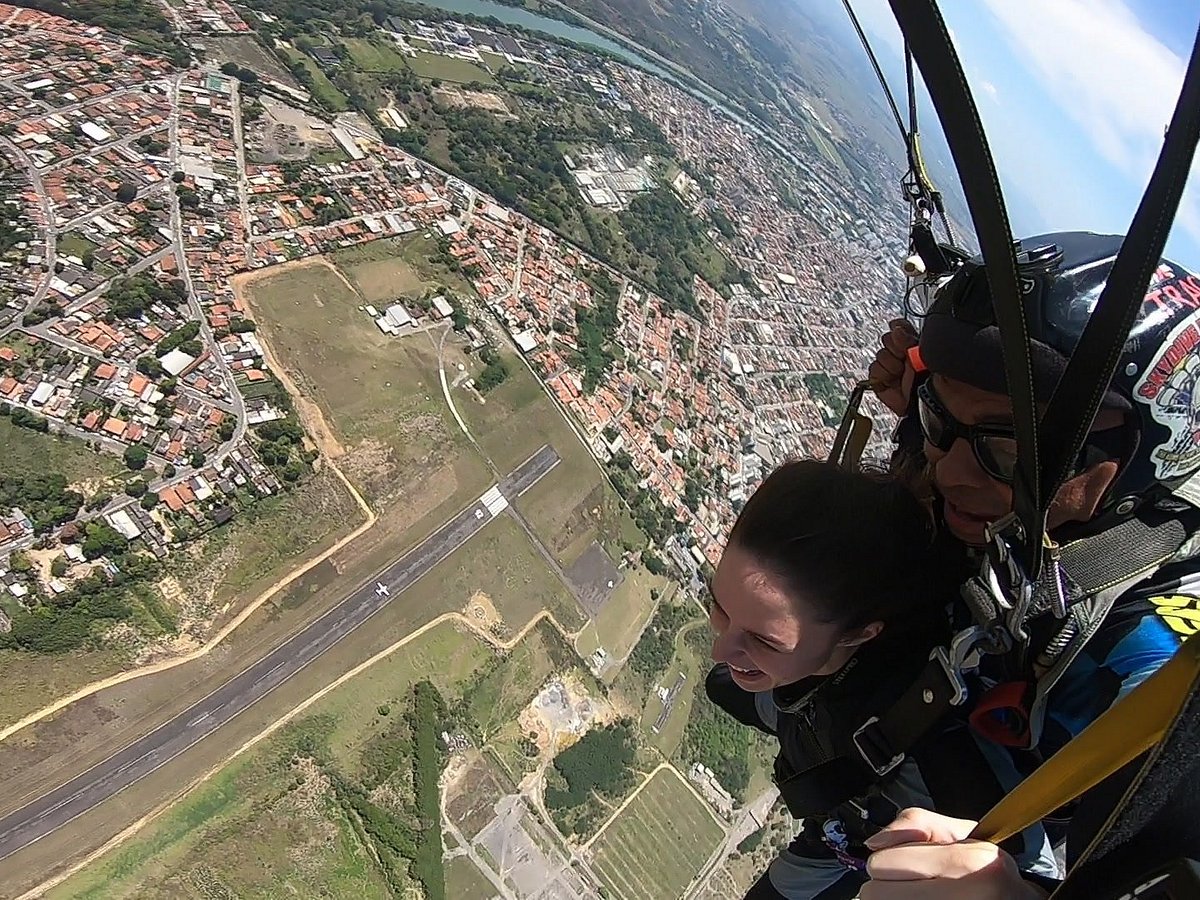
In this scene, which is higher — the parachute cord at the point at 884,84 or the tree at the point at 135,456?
the parachute cord at the point at 884,84

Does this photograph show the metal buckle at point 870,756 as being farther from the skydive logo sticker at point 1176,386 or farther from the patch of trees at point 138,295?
the patch of trees at point 138,295

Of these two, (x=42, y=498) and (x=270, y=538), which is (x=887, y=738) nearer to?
(x=270, y=538)

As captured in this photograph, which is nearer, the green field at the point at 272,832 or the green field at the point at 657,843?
the green field at the point at 272,832

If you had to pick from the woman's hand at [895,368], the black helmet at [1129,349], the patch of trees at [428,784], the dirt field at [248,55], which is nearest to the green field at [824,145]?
the dirt field at [248,55]

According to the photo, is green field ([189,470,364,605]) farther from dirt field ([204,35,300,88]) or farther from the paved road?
dirt field ([204,35,300,88])

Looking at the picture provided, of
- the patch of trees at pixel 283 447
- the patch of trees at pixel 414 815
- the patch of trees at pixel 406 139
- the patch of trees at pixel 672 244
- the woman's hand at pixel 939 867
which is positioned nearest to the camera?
the woman's hand at pixel 939 867
